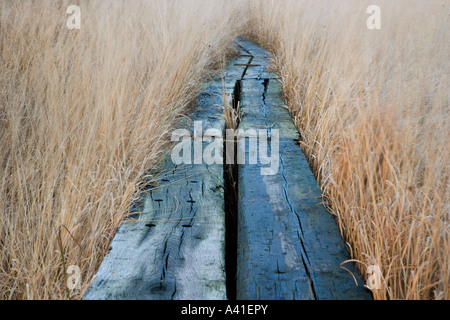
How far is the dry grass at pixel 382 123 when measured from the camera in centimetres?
134

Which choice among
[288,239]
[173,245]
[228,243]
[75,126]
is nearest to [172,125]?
[75,126]

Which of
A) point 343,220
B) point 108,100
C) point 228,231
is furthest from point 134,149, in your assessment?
point 343,220

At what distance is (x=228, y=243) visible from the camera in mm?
2037

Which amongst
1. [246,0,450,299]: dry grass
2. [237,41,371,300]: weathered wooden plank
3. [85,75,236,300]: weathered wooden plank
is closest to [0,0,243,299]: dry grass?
[85,75,236,300]: weathered wooden plank

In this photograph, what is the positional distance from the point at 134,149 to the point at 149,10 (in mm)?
2840

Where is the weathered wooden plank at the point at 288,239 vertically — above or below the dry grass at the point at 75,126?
below

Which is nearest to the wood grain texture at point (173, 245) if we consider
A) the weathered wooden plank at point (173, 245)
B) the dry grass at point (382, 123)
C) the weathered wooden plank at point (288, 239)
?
the weathered wooden plank at point (173, 245)

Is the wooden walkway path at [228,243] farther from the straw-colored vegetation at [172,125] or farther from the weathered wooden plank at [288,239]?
the straw-colored vegetation at [172,125]

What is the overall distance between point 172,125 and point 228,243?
3.16 feet

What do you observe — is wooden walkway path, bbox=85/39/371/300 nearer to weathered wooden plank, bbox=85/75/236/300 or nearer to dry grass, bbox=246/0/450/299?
weathered wooden plank, bbox=85/75/236/300

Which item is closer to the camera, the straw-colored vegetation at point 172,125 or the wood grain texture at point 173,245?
the wood grain texture at point 173,245

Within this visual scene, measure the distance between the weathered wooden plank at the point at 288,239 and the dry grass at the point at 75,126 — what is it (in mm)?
578

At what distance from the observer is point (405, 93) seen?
183 centimetres

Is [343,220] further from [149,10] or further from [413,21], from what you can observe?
[149,10]
